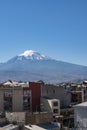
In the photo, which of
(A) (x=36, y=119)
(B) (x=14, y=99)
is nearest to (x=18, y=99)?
(B) (x=14, y=99)

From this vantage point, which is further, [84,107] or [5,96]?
[5,96]

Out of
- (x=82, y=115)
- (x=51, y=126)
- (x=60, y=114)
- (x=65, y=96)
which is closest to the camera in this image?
(x=82, y=115)

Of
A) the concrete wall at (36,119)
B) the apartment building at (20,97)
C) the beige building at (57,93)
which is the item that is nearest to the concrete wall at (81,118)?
the concrete wall at (36,119)

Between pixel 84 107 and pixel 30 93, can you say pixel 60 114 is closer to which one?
pixel 30 93

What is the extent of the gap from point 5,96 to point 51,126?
18252 mm

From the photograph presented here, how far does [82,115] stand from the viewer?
30906mm

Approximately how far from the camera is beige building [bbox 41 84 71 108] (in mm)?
68875

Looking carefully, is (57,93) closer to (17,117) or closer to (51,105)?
(51,105)

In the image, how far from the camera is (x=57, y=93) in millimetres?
70875

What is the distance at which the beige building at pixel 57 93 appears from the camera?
226ft

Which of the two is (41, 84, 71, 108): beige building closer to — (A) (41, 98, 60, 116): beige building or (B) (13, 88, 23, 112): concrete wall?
(A) (41, 98, 60, 116): beige building

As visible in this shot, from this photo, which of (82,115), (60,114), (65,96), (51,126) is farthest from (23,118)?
(65,96)

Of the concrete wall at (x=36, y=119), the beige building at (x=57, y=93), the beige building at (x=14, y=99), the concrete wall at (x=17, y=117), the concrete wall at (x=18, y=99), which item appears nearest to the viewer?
the concrete wall at (x=36, y=119)

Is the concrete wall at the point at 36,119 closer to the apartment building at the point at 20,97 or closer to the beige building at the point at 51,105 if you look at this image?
the beige building at the point at 51,105
